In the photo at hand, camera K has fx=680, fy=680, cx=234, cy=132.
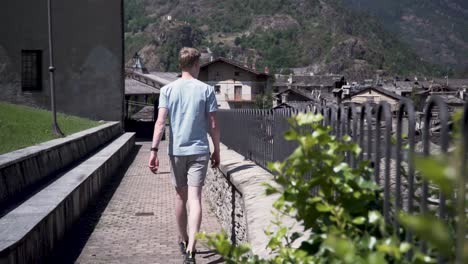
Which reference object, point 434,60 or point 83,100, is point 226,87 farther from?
point 434,60

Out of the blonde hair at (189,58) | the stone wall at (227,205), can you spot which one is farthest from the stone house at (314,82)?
the blonde hair at (189,58)

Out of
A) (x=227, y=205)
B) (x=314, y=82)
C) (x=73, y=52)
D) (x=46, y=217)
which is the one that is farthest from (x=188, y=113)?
(x=314, y=82)

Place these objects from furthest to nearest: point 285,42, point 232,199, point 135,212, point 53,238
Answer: point 285,42, point 135,212, point 232,199, point 53,238

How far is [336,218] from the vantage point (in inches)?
90.8

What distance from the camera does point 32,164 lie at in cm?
879

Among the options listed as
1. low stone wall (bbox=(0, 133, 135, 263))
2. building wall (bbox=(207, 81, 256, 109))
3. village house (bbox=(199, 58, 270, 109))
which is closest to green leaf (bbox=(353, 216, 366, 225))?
low stone wall (bbox=(0, 133, 135, 263))

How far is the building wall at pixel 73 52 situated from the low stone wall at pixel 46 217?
66.4ft

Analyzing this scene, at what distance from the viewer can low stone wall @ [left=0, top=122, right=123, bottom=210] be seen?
736cm

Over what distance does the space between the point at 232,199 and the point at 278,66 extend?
560 ft

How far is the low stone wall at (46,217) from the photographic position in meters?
4.96

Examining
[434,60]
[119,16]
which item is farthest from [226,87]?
[434,60]

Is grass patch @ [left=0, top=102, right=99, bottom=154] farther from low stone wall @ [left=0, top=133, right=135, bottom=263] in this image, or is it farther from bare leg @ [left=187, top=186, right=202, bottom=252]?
bare leg @ [left=187, top=186, right=202, bottom=252]

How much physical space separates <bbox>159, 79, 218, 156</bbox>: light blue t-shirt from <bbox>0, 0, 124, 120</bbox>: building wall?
25.0 metres

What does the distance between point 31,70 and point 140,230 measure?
952 inches
